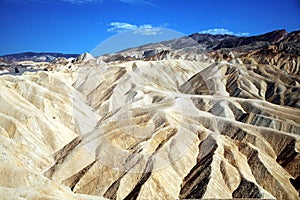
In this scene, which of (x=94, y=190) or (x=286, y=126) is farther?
(x=286, y=126)

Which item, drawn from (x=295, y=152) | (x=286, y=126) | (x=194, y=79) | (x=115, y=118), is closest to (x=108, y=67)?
(x=194, y=79)

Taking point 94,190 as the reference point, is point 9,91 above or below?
above

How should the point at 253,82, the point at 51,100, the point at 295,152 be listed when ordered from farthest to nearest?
the point at 253,82 → the point at 51,100 → the point at 295,152

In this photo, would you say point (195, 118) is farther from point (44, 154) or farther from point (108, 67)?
point (108, 67)

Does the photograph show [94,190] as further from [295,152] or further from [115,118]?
[295,152]

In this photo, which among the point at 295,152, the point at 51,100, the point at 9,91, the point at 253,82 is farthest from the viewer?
the point at 253,82

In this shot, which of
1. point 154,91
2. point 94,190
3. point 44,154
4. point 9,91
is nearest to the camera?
point 94,190

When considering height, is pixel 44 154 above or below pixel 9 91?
below

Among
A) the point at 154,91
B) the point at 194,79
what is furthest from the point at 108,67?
the point at 154,91

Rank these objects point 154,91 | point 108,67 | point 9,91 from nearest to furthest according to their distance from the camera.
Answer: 1. point 9,91
2. point 154,91
3. point 108,67
